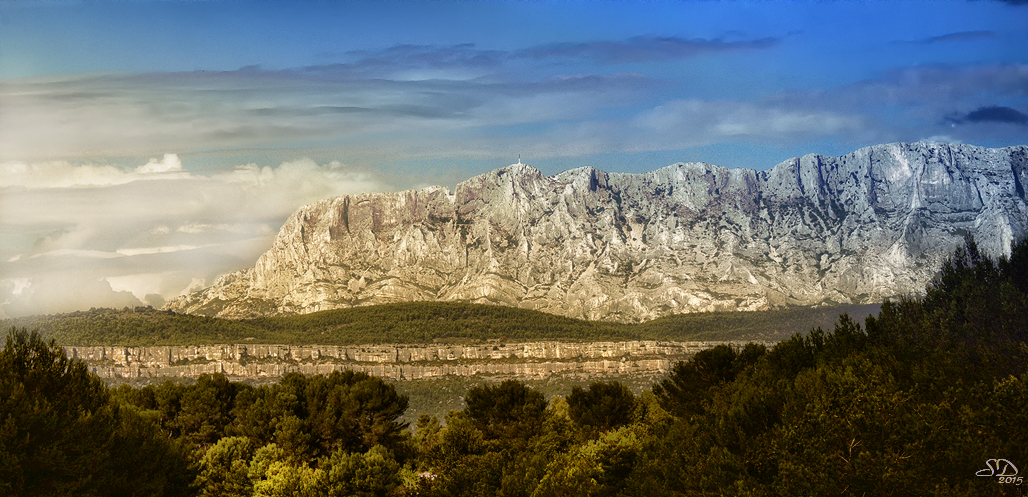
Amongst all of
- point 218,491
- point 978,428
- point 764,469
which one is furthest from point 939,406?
point 218,491

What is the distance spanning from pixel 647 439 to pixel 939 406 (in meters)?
31.4

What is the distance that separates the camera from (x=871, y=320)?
67812 mm

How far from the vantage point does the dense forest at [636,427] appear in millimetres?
32906

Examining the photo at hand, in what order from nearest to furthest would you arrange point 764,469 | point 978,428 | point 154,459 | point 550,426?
point 978,428 → point 764,469 → point 154,459 → point 550,426

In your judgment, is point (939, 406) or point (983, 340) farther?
point (983, 340)

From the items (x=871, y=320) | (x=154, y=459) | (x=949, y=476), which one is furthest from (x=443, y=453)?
(x=949, y=476)

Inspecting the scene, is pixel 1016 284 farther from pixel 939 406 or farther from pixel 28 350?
pixel 28 350

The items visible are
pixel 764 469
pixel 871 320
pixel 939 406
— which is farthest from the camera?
pixel 871 320

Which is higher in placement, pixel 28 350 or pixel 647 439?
pixel 28 350

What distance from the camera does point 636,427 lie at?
74875mm

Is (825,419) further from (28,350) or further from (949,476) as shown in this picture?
(28,350)

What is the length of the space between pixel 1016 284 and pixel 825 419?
4891cm

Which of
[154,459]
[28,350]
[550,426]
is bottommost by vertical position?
[550,426]

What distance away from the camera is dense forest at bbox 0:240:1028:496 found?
32906mm
